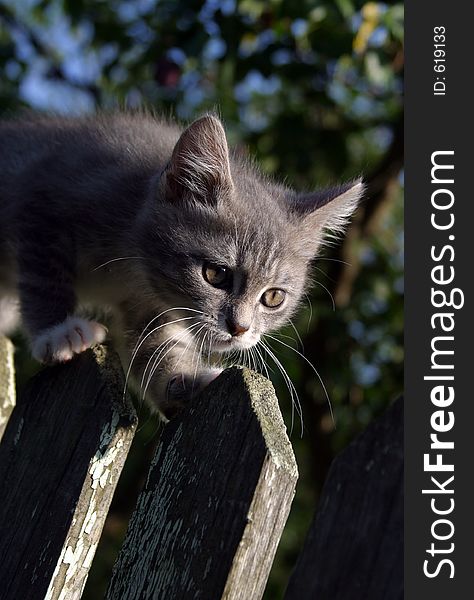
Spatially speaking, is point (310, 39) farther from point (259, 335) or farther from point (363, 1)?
point (259, 335)

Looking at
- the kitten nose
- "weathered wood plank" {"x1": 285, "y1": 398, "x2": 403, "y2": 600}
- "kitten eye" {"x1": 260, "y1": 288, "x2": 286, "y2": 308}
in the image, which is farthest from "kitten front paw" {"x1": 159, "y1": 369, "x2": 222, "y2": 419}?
"weathered wood plank" {"x1": 285, "y1": 398, "x2": 403, "y2": 600}

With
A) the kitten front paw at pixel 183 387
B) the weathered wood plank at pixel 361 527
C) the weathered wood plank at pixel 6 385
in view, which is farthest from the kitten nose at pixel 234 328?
the weathered wood plank at pixel 361 527

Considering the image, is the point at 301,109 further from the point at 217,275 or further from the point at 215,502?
the point at 215,502

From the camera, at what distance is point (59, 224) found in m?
2.75

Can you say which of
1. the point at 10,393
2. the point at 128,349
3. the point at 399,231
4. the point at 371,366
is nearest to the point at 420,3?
the point at 128,349

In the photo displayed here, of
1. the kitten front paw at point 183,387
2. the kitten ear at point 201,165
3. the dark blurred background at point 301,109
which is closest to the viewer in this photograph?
the kitten front paw at point 183,387

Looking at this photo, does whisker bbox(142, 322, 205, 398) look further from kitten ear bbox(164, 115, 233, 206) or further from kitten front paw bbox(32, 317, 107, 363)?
kitten ear bbox(164, 115, 233, 206)

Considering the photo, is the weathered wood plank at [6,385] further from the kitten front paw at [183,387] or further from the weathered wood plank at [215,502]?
the weathered wood plank at [215,502]

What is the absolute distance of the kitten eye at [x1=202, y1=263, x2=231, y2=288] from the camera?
248 cm

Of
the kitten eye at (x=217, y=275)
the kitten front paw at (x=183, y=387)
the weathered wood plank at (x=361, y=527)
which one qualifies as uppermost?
the kitten eye at (x=217, y=275)

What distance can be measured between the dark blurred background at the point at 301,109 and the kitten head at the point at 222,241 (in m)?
0.86

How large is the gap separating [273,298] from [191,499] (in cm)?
120

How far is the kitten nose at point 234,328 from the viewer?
2.36 meters

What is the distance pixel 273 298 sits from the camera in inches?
103
